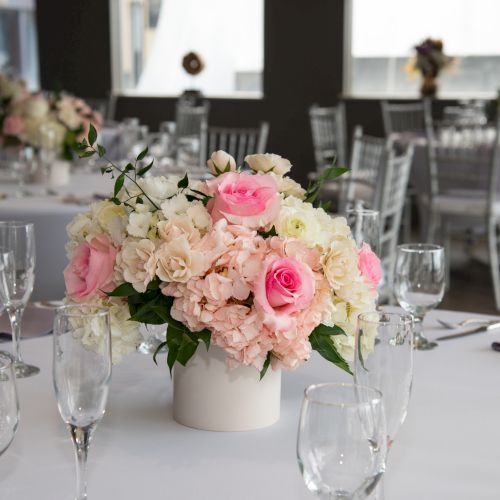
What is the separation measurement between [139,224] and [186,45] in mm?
8012

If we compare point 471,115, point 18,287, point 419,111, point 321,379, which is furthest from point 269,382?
point 419,111

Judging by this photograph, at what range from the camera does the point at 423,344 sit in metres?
1.65

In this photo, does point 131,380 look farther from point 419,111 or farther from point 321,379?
point 419,111

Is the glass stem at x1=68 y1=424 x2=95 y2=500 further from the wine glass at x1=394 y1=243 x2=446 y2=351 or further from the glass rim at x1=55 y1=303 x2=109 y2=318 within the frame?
the wine glass at x1=394 y1=243 x2=446 y2=351

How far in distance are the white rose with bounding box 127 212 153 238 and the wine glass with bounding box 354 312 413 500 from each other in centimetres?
31

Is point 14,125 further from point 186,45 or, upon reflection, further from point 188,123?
point 186,45

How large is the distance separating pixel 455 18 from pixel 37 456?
7079mm

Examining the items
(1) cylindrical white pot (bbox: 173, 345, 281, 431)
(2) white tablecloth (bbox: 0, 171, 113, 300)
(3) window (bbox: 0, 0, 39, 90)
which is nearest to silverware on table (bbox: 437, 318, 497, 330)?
(1) cylindrical white pot (bbox: 173, 345, 281, 431)

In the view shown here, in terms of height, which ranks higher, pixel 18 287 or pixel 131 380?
pixel 18 287

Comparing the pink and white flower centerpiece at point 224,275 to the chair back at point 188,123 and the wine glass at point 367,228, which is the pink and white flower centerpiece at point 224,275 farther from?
the chair back at point 188,123

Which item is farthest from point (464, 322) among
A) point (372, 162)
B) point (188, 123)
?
point (188, 123)

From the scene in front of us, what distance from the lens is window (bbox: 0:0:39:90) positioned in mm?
10406

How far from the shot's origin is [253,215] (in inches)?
45.3

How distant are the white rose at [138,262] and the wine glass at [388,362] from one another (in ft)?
0.90
